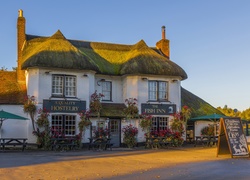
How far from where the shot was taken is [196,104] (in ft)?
99.5

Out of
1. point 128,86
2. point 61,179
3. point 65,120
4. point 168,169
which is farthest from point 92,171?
point 128,86

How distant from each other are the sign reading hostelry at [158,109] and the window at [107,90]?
2.61m

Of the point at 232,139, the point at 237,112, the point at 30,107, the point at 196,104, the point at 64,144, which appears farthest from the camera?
the point at 237,112

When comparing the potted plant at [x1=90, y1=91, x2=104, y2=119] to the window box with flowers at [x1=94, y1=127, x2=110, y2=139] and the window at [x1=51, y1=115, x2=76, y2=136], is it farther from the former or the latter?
the window at [x1=51, y1=115, x2=76, y2=136]

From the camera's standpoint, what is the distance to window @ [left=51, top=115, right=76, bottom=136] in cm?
2284

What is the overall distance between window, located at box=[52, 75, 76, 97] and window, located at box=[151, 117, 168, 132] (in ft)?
20.3

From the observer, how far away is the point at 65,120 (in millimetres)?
23141

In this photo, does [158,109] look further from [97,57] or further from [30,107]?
[30,107]

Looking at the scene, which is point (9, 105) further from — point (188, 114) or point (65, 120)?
point (188, 114)

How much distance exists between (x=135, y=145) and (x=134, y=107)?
261 centimetres

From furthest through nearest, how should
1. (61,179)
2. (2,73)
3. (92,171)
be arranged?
(2,73), (92,171), (61,179)

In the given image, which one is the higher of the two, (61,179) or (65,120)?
(65,120)

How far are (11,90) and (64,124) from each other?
4.51 metres

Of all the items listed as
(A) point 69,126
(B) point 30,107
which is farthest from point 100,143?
(B) point 30,107
